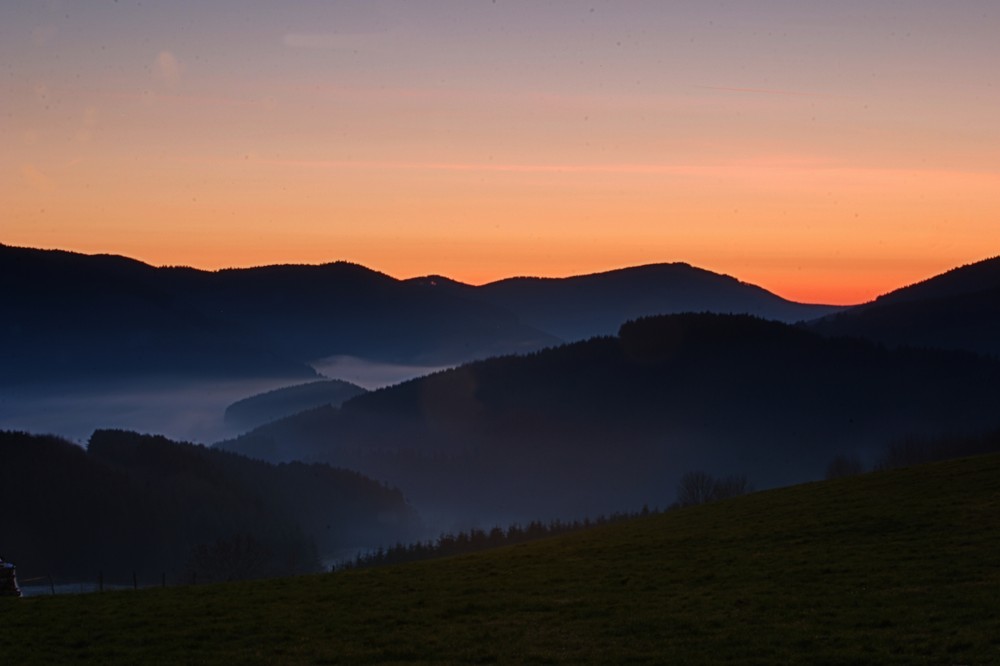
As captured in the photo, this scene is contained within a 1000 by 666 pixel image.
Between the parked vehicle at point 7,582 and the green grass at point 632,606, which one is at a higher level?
the parked vehicle at point 7,582

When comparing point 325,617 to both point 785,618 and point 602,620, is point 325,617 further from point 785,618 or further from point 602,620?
point 785,618

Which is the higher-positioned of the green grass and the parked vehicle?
the parked vehicle

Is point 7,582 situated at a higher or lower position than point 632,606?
higher

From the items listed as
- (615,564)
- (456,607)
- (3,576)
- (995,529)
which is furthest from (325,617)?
(995,529)

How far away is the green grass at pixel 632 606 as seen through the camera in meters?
31.2

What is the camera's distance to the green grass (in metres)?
31.2

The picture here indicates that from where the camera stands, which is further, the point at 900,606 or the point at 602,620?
the point at 602,620

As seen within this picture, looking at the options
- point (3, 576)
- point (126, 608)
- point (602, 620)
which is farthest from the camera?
point (3, 576)

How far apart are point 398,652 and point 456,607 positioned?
8.20 meters

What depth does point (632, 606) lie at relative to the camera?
3859cm

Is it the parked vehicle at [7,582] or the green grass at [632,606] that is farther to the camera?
the parked vehicle at [7,582]

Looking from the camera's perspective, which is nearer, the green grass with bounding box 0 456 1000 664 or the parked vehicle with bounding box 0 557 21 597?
the green grass with bounding box 0 456 1000 664

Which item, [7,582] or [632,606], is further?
[7,582]

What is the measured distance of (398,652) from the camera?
109 ft
